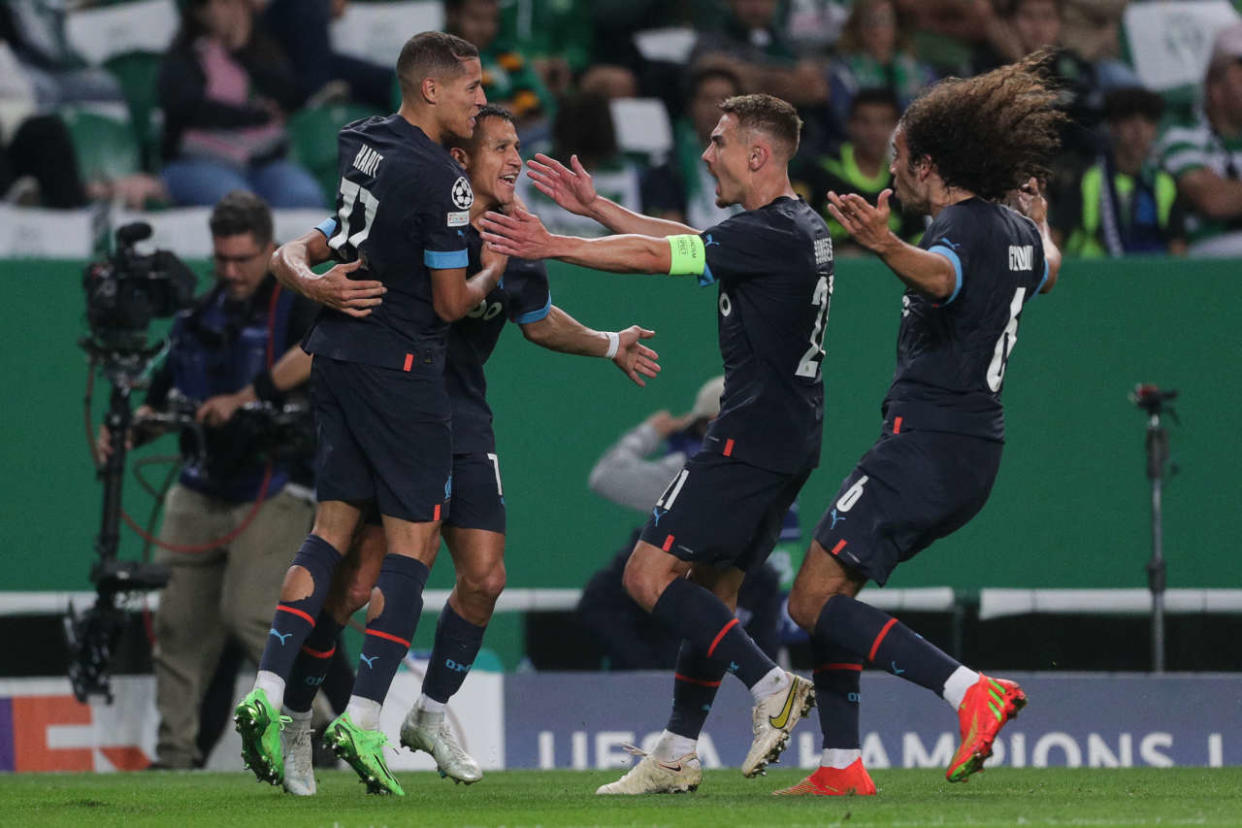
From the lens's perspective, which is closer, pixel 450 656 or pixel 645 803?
pixel 645 803

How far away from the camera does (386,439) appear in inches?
228

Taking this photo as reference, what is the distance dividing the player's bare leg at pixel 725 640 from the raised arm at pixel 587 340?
25.8 inches

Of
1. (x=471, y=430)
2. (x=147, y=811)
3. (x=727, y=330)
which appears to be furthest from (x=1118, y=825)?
(x=147, y=811)

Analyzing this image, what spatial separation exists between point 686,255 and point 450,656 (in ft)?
5.08

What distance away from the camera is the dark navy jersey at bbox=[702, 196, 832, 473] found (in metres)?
5.88

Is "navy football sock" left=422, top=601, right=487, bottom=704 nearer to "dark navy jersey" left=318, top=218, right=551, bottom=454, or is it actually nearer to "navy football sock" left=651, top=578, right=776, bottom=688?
"dark navy jersey" left=318, top=218, right=551, bottom=454

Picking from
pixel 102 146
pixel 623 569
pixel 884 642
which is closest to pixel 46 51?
pixel 102 146

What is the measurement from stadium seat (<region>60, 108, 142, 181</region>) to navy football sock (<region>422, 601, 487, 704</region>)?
498 centimetres

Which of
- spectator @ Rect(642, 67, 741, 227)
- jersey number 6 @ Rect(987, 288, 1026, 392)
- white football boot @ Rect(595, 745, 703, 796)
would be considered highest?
spectator @ Rect(642, 67, 741, 227)

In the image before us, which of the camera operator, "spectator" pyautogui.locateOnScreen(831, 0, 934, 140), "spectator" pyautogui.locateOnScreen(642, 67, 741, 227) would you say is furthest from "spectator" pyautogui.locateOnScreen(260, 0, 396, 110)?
the camera operator

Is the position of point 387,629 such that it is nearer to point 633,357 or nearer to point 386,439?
point 386,439

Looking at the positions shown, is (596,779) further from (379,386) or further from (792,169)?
(792,169)

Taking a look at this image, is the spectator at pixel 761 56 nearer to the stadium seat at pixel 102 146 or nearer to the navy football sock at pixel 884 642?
the stadium seat at pixel 102 146

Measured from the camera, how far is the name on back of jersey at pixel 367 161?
19.0 ft
